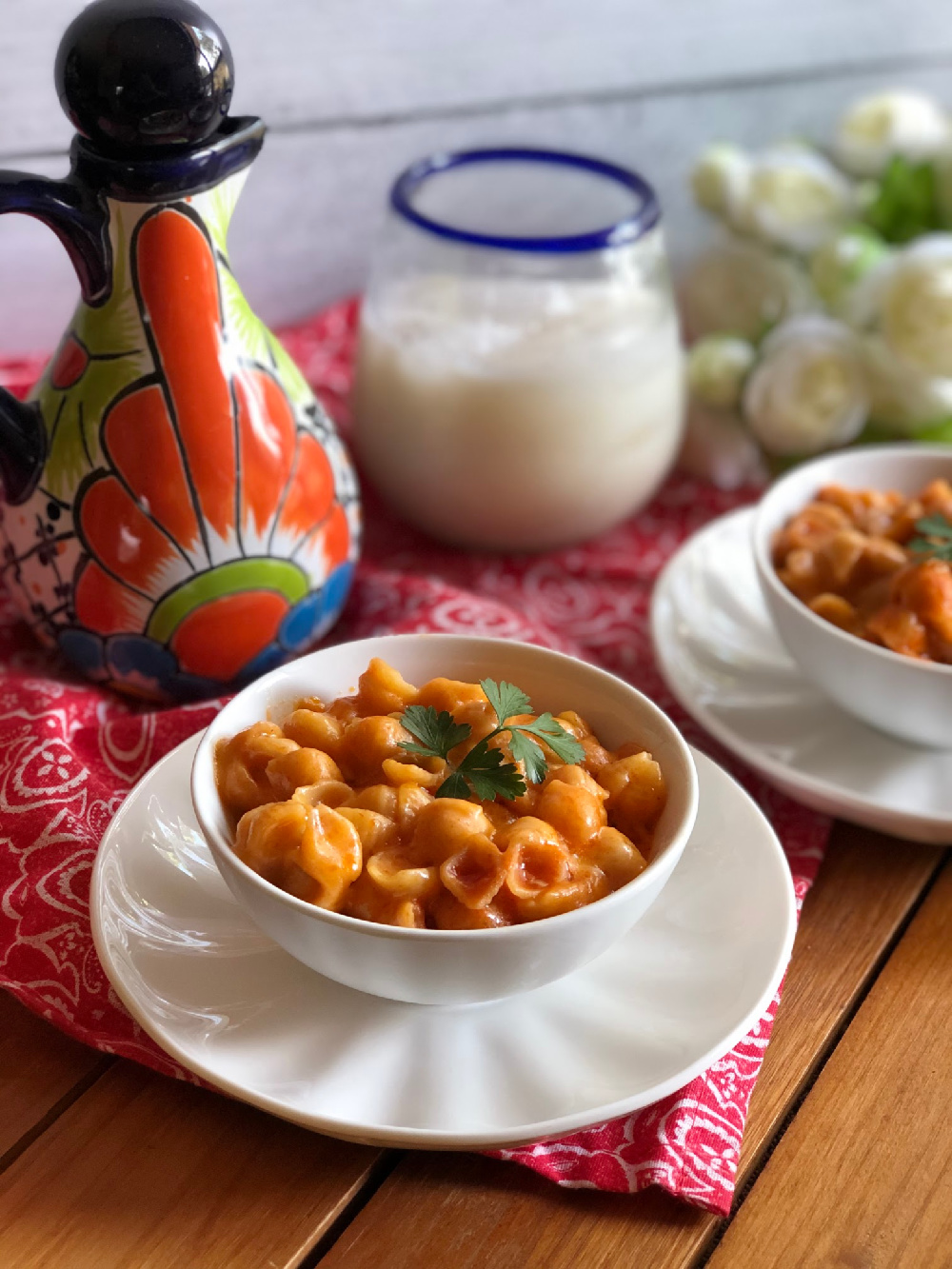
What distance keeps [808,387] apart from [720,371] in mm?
115

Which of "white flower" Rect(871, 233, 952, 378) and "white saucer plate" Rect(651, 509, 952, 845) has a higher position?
"white flower" Rect(871, 233, 952, 378)

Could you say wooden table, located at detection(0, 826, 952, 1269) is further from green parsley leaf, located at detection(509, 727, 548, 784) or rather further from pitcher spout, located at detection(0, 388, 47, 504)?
pitcher spout, located at detection(0, 388, 47, 504)

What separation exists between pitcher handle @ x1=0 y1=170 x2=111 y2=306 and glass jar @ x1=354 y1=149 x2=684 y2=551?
41 centimetres

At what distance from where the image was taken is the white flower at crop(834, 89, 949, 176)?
1731mm

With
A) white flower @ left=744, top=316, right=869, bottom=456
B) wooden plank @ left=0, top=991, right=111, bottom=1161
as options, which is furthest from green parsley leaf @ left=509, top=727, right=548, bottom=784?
white flower @ left=744, top=316, right=869, bottom=456

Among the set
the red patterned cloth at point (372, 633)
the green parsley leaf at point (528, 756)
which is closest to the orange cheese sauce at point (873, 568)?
the red patterned cloth at point (372, 633)

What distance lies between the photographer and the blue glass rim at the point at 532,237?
4.29ft

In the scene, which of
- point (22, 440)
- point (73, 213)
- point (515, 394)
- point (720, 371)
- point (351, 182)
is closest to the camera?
point (73, 213)

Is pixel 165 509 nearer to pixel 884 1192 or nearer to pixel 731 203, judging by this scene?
pixel 884 1192

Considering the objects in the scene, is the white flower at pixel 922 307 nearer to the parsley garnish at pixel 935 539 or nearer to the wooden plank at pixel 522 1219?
the parsley garnish at pixel 935 539

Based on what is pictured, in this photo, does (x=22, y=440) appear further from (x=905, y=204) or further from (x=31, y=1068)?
(x=905, y=204)

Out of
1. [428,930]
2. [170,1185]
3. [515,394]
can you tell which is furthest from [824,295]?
[170,1185]

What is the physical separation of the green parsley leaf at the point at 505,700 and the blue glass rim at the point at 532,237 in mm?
584

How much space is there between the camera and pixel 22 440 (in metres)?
1.10
